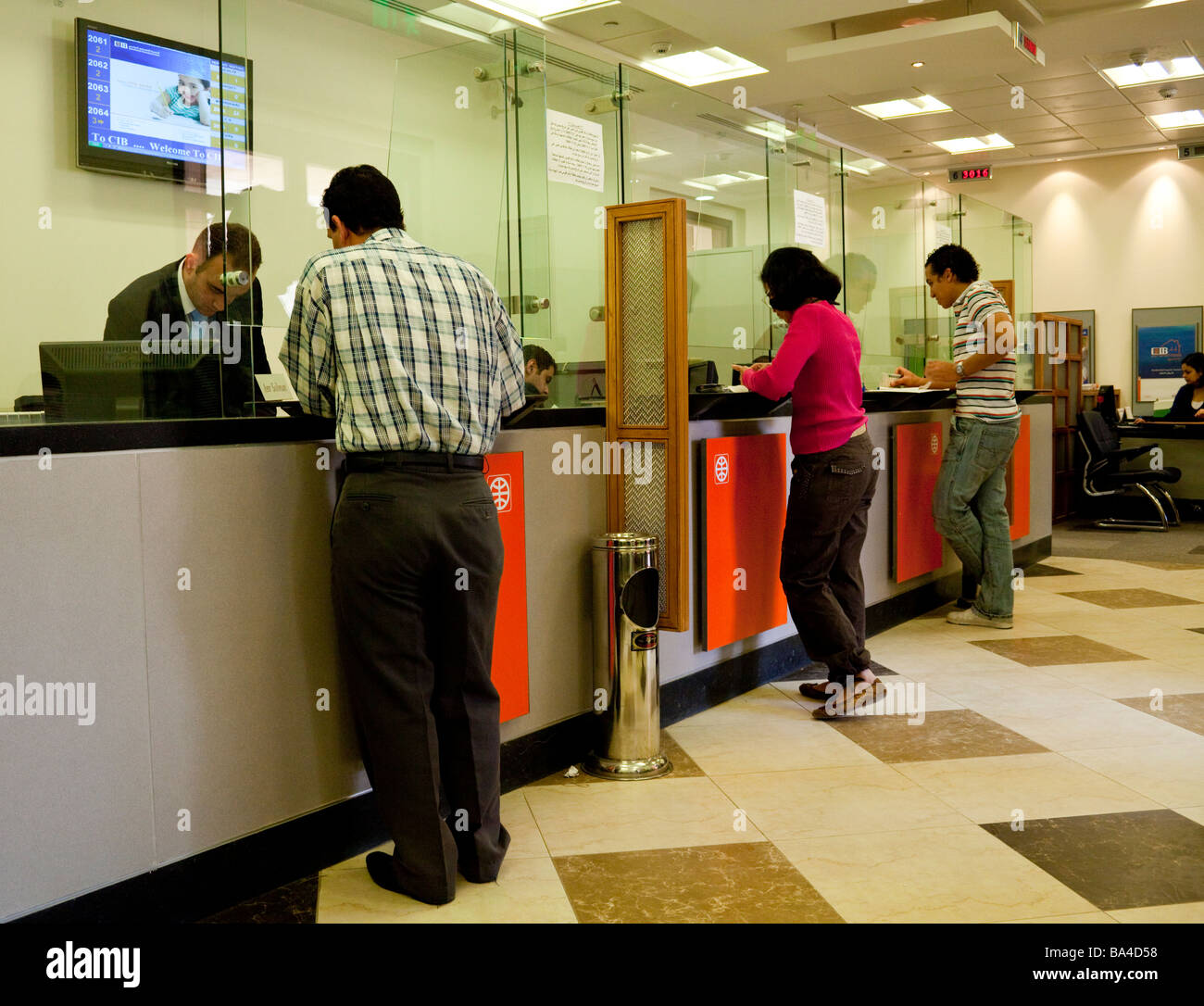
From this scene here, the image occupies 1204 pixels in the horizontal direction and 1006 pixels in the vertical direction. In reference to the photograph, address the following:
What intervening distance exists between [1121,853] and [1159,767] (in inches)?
29.3

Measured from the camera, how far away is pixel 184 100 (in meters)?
5.00

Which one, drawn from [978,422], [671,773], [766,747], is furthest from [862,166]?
[671,773]

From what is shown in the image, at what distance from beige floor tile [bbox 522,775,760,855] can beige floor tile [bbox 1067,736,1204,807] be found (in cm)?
114

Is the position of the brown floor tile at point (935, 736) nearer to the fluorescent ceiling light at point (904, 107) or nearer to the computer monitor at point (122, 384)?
the computer monitor at point (122, 384)

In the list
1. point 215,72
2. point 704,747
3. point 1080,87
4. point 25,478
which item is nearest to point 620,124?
point 215,72

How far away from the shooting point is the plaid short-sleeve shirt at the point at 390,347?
7.27 feet

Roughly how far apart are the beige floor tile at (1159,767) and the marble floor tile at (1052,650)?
3.34 feet

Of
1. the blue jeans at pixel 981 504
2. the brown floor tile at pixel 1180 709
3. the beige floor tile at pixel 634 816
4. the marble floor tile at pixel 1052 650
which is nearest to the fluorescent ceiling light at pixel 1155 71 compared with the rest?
the blue jeans at pixel 981 504

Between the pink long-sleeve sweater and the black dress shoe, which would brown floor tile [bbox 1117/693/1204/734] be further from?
the black dress shoe

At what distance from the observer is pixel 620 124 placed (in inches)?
149

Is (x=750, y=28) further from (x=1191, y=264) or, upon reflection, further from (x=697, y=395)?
(x=1191, y=264)
